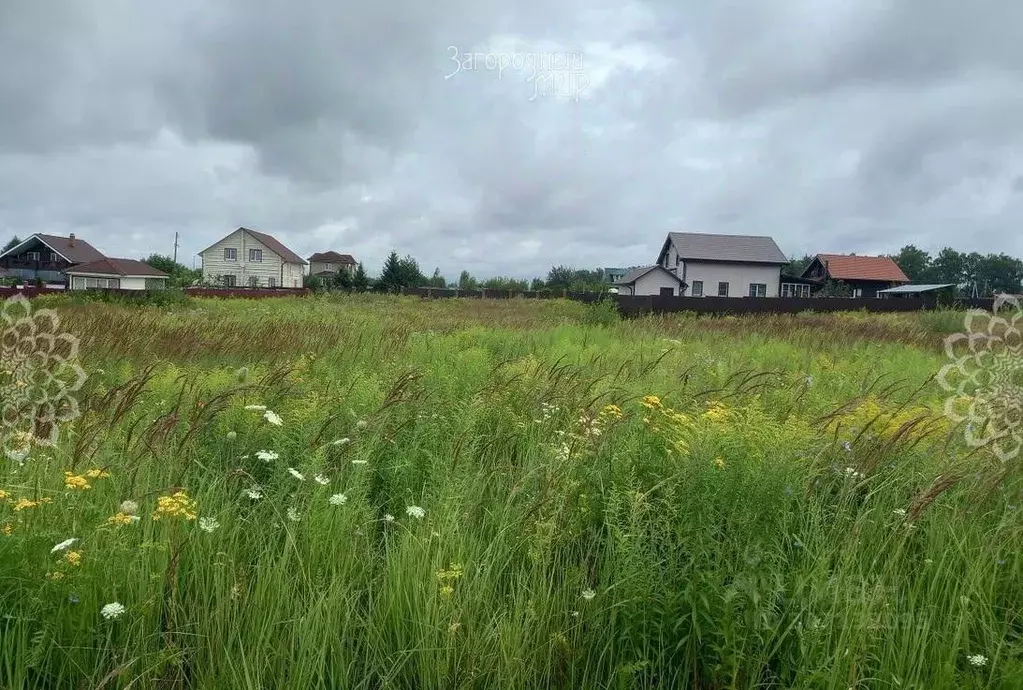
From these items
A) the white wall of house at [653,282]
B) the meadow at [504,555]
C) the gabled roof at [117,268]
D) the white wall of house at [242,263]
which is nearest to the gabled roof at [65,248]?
the gabled roof at [117,268]

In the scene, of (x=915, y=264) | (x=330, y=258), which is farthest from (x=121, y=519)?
(x=915, y=264)

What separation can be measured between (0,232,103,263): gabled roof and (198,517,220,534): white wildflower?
74.9 meters

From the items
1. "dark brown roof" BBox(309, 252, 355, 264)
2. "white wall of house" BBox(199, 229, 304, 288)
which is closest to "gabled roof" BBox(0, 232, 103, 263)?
"white wall of house" BBox(199, 229, 304, 288)

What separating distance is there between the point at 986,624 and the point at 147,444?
3.30m

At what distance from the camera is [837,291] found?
5459 centimetres

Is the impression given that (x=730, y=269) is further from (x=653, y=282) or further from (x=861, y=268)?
(x=861, y=268)

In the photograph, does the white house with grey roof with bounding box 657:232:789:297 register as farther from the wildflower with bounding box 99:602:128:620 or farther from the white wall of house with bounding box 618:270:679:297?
the wildflower with bounding box 99:602:128:620

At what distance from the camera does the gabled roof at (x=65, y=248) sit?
6247 cm

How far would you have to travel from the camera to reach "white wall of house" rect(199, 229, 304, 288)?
7169 cm

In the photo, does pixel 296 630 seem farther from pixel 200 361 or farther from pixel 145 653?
pixel 200 361

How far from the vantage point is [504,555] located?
89.1 inches

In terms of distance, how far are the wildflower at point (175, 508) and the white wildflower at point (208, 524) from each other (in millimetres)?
38

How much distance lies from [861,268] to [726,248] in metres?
17.3

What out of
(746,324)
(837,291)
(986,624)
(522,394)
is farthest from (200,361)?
(837,291)
